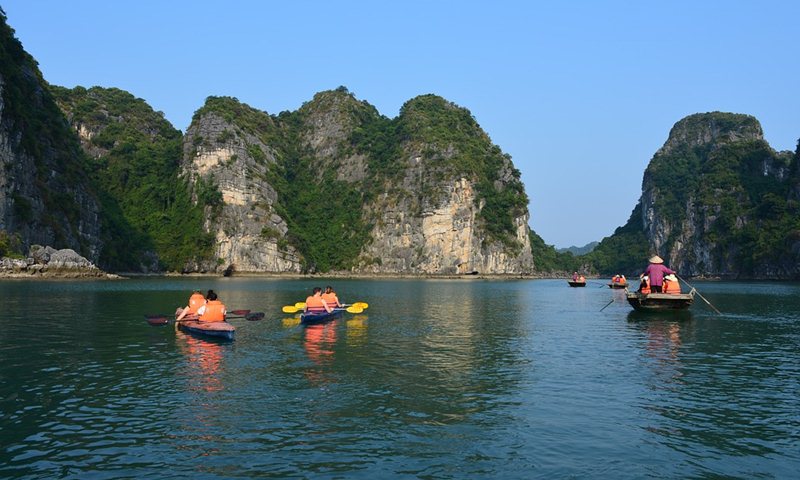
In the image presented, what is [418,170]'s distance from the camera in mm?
169125

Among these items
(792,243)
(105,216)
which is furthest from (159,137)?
(792,243)

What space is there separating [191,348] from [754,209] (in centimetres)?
16149

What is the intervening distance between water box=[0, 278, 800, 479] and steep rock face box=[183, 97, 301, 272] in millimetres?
114320

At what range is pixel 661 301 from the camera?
3756cm

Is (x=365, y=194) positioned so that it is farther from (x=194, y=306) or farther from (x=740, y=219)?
(x=194, y=306)

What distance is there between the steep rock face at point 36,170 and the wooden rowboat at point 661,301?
2966 inches

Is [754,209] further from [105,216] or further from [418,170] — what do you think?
[105,216]

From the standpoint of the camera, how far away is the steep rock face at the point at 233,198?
14012 cm

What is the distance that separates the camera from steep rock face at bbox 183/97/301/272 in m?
140

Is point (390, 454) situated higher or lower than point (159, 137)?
lower

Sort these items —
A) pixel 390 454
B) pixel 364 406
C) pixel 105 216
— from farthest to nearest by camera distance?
pixel 105 216, pixel 364 406, pixel 390 454

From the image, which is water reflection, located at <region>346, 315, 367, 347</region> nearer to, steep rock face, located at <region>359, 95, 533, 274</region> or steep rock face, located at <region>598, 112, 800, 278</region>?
steep rock face, located at <region>598, 112, 800, 278</region>

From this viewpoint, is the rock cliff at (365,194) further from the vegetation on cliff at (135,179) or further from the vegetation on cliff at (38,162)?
the vegetation on cliff at (38,162)

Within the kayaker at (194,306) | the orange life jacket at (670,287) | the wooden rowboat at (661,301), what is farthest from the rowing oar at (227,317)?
the orange life jacket at (670,287)
